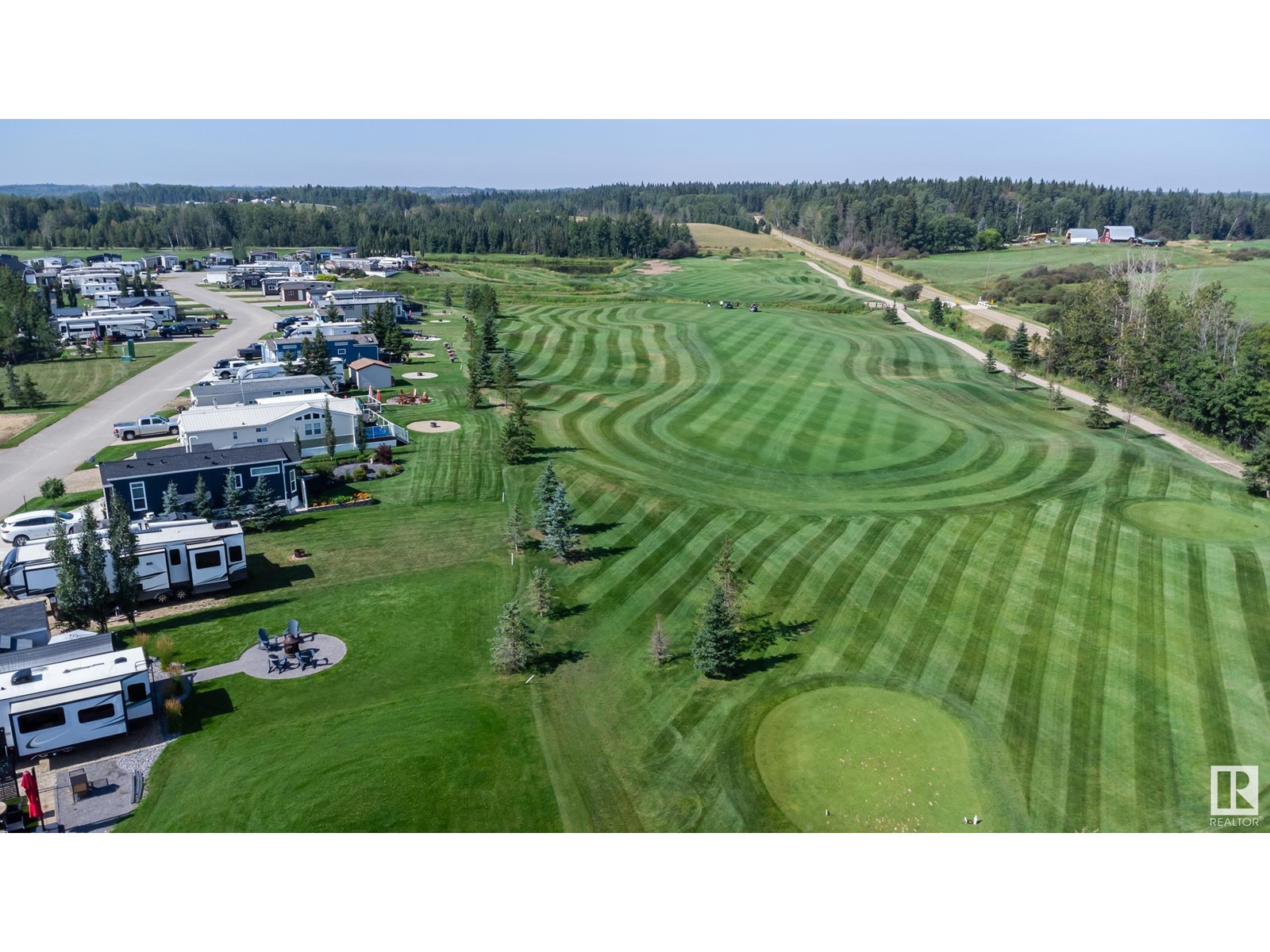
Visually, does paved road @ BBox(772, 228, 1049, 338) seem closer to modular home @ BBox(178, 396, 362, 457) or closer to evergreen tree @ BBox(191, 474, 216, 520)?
modular home @ BBox(178, 396, 362, 457)

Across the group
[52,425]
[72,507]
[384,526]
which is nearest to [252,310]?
[52,425]

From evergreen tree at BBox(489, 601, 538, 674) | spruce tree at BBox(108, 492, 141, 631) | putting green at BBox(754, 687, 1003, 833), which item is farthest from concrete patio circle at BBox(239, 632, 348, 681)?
putting green at BBox(754, 687, 1003, 833)

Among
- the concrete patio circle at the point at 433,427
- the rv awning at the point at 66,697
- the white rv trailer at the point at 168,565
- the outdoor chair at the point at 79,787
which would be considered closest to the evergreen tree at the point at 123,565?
the white rv trailer at the point at 168,565

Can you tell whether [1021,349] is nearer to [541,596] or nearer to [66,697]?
[541,596]

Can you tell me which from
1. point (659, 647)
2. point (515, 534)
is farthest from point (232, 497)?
point (659, 647)

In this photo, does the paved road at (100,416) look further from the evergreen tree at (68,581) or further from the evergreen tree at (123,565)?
the evergreen tree at (68,581)

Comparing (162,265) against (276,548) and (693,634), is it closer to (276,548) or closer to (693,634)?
(276,548)
